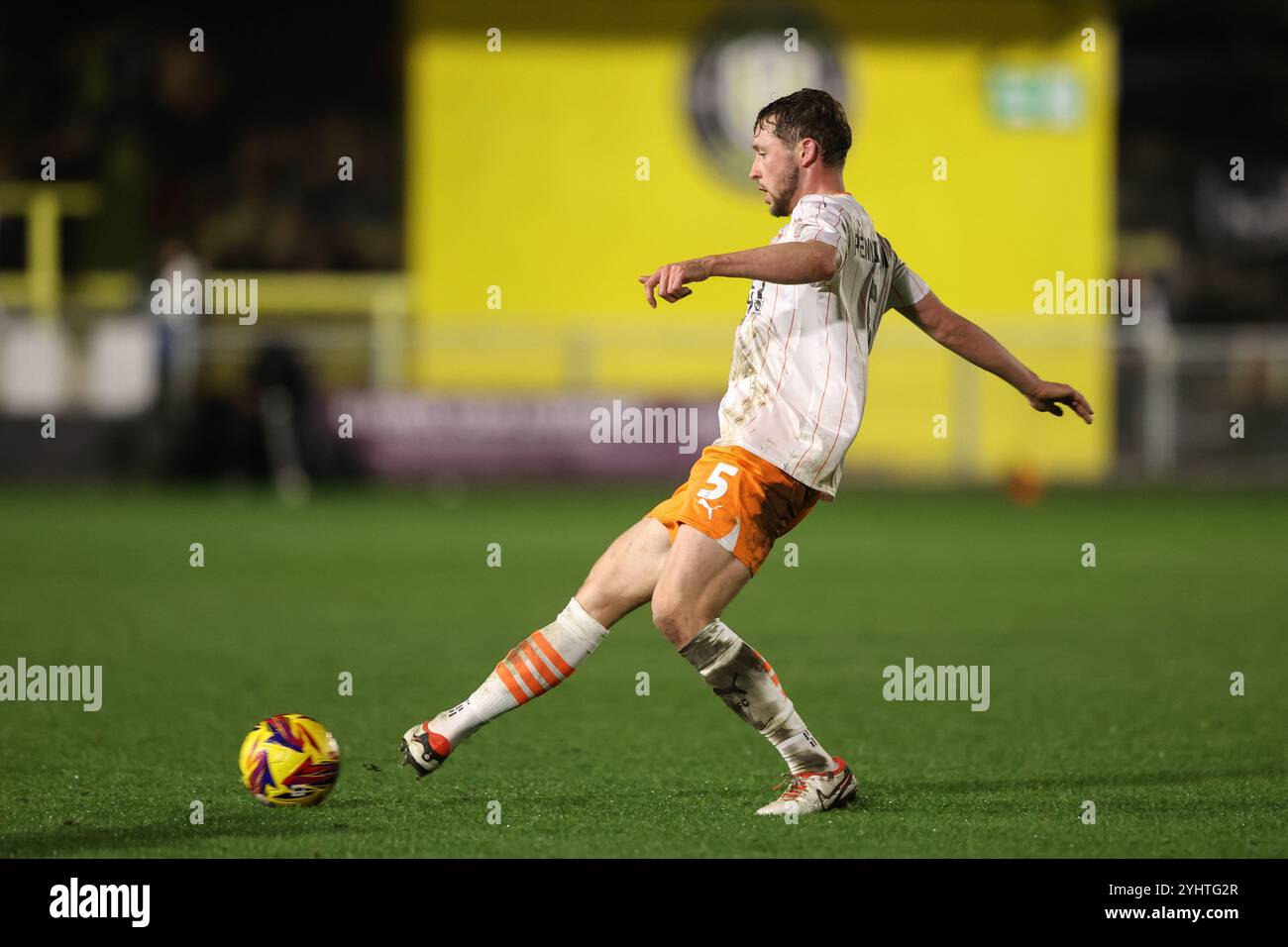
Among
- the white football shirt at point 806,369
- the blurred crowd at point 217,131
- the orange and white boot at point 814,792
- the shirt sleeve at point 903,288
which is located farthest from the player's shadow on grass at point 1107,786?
the blurred crowd at point 217,131

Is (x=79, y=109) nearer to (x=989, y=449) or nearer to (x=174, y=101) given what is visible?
(x=174, y=101)

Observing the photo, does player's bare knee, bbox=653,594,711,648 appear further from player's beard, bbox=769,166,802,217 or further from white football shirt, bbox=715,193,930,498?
player's beard, bbox=769,166,802,217

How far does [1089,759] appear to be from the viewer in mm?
7145

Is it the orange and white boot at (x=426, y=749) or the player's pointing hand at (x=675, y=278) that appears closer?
the player's pointing hand at (x=675, y=278)

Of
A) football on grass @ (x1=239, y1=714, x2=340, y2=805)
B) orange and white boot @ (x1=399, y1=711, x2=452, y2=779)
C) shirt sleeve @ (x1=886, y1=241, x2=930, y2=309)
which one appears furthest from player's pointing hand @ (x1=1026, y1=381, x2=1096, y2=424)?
football on grass @ (x1=239, y1=714, x2=340, y2=805)

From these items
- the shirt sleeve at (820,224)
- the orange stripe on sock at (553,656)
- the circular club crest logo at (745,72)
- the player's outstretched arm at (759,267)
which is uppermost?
the circular club crest logo at (745,72)

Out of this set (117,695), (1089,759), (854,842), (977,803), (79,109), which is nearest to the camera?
(854,842)

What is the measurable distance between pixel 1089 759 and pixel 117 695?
4.15 metres

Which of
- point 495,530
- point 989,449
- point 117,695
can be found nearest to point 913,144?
point 989,449

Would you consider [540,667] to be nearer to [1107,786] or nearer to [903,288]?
[903,288]

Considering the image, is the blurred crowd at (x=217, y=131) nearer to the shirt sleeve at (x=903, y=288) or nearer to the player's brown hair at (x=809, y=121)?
the shirt sleeve at (x=903, y=288)

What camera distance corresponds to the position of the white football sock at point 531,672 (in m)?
6.04

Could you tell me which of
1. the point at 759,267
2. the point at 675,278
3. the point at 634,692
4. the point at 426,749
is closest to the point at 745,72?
the point at 634,692

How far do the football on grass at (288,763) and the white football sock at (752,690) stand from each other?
114 cm
